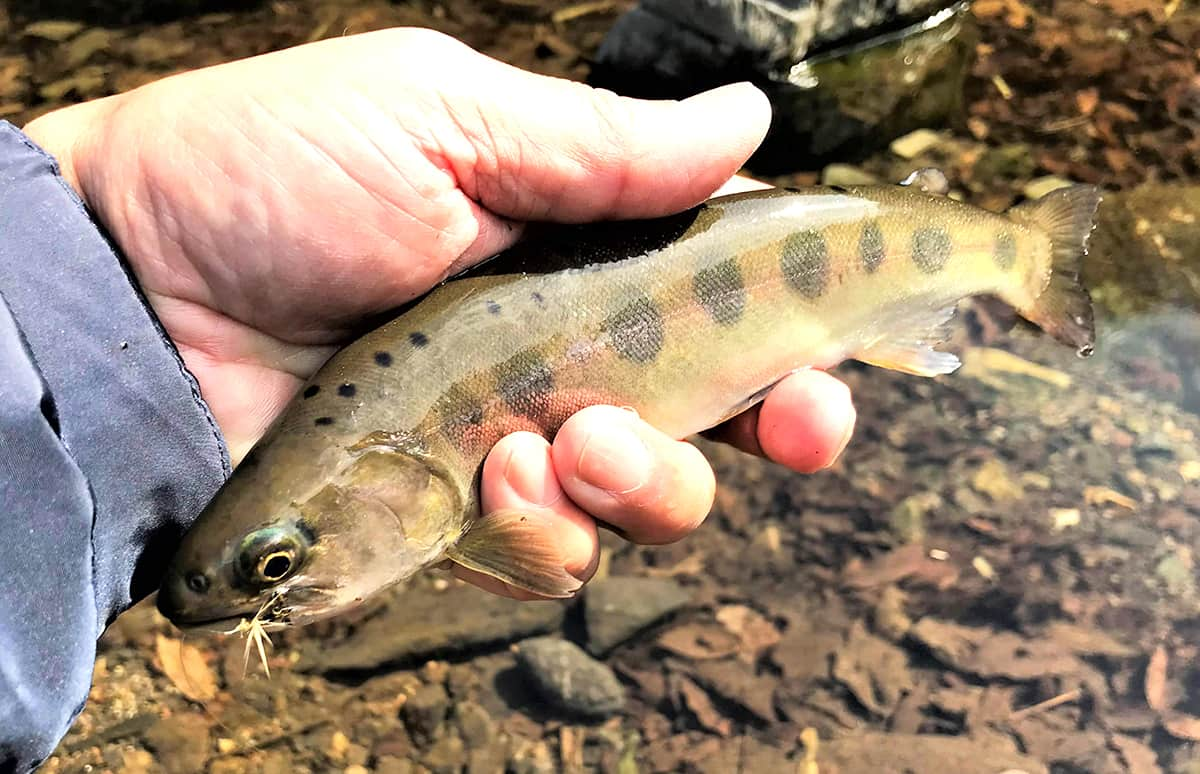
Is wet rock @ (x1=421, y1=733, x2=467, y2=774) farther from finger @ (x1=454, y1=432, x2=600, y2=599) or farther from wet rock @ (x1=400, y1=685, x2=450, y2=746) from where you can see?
finger @ (x1=454, y1=432, x2=600, y2=599)

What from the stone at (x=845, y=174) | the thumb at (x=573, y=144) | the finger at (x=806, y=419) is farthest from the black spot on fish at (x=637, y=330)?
the stone at (x=845, y=174)

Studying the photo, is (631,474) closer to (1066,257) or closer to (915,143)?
(1066,257)

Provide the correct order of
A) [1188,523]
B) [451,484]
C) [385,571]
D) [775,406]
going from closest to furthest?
[385,571]
[451,484]
[775,406]
[1188,523]

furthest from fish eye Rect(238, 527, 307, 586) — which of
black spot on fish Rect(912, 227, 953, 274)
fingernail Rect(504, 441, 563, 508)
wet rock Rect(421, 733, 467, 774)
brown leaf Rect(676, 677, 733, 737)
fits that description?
brown leaf Rect(676, 677, 733, 737)

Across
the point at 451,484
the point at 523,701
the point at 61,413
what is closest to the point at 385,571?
the point at 451,484

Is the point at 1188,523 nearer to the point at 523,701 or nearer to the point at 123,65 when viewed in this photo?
the point at 523,701

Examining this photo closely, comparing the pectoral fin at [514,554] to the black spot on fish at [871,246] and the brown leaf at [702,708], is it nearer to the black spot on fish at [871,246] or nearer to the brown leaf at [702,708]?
the black spot on fish at [871,246]
